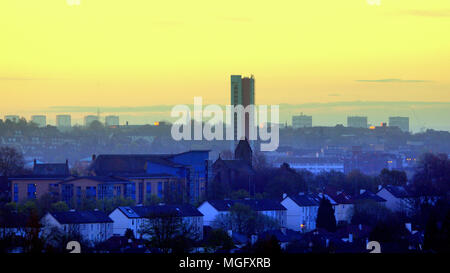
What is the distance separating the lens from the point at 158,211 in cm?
4200

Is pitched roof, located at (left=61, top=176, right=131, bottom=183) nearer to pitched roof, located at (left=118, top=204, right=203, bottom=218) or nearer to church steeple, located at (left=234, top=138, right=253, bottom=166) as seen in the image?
pitched roof, located at (left=118, top=204, right=203, bottom=218)

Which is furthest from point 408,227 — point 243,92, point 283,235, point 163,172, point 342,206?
point 243,92

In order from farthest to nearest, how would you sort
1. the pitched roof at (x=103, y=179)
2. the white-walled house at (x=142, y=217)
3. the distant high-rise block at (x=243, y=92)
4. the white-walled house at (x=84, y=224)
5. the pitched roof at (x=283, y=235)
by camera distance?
1. the distant high-rise block at (x=243, y=92)
2. the pitched roof at (x=103, y=179)
3. the white-walled house at (x=142, y=217)
4. the pitched roof at (x=283, y=235)
5. the white-walled house at (x=84, y=224)

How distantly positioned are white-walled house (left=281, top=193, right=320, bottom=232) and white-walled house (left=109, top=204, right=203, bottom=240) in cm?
616

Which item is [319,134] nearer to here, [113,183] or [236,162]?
[236,162]

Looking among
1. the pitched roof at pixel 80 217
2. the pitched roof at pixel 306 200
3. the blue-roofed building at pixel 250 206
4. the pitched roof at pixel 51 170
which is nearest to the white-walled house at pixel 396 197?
the pitched roof at pixel 306 200

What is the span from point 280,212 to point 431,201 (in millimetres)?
5975

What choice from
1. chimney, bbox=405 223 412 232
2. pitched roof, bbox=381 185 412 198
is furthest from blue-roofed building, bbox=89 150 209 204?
chimney, bbox=405 223 412 232

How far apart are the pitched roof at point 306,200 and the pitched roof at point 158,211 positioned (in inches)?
312

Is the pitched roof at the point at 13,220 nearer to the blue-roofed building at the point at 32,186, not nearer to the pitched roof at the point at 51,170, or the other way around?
the blue-roofed building at the point at 32,186

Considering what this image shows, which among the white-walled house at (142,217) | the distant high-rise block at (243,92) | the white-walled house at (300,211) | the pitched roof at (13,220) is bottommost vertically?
the white-walled house at (300,211)

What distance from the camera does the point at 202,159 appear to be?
67.6m

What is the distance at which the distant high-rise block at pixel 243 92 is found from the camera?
126475 millimetres
